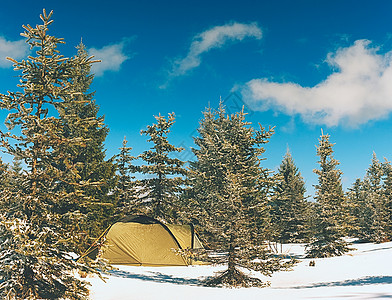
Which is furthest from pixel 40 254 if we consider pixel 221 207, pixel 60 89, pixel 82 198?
pixel 221 207

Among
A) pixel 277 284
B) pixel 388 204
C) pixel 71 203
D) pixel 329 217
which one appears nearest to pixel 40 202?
pixel 71 203

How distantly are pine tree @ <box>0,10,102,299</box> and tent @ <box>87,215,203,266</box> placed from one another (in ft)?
35.5

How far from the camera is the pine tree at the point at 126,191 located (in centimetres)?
2980

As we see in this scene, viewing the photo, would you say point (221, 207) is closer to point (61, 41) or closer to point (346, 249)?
point (61, 41)

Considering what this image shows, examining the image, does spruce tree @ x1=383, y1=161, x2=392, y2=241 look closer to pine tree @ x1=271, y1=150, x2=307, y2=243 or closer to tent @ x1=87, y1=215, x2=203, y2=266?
pine tree @ x1=271, y1=150, x2=307, y2=243

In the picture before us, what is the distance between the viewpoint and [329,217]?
23500mm

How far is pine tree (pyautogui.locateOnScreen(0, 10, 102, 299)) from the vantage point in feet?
24.4

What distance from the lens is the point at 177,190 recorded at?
96.1 ft

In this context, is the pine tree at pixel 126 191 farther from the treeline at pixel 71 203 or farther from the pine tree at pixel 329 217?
the pine tree at pixel 329 217

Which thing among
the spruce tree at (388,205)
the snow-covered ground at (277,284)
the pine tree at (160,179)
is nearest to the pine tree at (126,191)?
the pine tree at (160,179)

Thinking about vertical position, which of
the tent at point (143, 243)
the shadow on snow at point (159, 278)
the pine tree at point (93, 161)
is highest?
the pine tree at point (93, 161)

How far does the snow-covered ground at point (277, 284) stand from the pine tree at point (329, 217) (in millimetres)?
5440

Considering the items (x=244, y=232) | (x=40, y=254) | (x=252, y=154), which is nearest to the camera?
(x=40, y=254)

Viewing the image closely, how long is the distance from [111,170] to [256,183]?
1624cm
